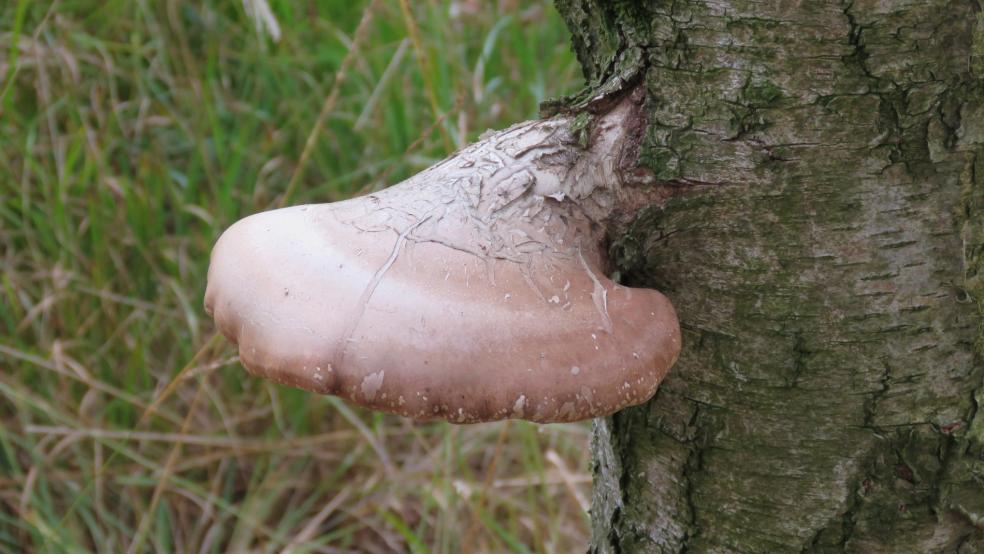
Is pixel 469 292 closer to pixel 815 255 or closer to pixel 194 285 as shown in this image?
pixel 815 255

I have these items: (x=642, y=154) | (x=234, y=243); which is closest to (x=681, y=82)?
(x=642, y=154)

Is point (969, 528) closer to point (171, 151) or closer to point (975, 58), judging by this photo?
point (975, 58)

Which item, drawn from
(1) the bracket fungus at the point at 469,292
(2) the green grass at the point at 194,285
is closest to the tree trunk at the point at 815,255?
(1) the bracket fungus at the point at 469,292

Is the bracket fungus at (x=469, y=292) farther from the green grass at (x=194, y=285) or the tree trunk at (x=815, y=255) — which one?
the green grass at (x=194, y=285)

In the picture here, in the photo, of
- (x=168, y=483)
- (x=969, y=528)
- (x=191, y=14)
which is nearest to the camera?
(x=969, y=528)

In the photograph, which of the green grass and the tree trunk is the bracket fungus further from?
the green grass

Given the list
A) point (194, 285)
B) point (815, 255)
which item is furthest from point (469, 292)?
point (194, 285)
